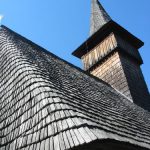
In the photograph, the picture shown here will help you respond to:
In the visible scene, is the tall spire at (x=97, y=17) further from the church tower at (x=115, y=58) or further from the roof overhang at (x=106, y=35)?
the roof overhang at (x=106, y=35)

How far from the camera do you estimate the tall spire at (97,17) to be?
1575 cm

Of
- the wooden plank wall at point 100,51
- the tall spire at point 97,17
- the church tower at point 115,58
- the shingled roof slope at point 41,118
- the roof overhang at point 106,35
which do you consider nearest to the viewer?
the shingled roof slope at point 41,118

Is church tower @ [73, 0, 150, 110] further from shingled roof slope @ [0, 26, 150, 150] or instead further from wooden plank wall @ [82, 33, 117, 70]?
shingled roof slope @ [0, 26, 150, 150]

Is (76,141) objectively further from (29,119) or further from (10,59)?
(10,59)

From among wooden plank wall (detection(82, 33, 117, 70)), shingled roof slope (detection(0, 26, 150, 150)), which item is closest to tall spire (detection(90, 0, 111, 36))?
wooden plank wall (detection(82, 33, 117, 70))

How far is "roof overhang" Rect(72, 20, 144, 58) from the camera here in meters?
14.6

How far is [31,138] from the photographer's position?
4.18 meters

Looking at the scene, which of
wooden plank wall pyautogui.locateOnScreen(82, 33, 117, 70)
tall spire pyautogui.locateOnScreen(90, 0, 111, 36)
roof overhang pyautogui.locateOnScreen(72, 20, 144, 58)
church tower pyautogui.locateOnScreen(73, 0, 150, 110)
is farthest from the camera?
tall spire pyautogui.locateOnScreen(90, 0, 111, 36)

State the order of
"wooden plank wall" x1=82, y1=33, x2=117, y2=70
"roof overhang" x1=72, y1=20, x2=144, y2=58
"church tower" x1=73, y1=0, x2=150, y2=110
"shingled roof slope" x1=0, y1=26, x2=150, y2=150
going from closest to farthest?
"shingled roof slope" x1=0, y1=26, x2=150, y2=150
"church tower" x1=73, y1=0, x2=150, y2=110
"wooden plank wall" x1=82, y1=33, x2=117, y2=70
"roof overhang" x1=72, y1=20, x2=144, y2=58

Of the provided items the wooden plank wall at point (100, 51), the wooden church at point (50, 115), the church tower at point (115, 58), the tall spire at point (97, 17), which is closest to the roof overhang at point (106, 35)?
the church tower at point (115, 58)

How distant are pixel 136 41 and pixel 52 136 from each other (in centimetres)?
1287

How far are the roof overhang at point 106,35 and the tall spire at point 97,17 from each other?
57 cm

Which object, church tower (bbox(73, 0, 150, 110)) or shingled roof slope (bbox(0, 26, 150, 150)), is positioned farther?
church tower (bbox(73, 0, 150, 110))

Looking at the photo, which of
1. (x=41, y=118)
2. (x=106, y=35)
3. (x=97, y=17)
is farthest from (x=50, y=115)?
(x=97, y=17)
